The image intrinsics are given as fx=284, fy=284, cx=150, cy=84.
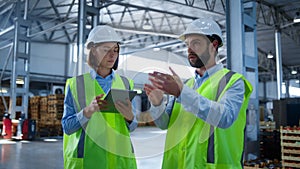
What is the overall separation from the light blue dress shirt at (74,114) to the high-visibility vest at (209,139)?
0.25 m

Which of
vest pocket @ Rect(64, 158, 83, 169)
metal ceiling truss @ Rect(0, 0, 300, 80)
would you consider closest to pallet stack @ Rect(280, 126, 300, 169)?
vest pocket @ Rect(64, 158, 83, 169)

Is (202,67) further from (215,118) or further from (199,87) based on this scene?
(215,118)

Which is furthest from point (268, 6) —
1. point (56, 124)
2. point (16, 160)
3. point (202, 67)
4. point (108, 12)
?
point (202, 67)

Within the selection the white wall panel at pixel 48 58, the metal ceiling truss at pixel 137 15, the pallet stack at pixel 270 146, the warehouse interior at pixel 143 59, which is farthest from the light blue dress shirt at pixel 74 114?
the white wall panel at pixel 48 58

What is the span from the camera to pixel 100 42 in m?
1.36

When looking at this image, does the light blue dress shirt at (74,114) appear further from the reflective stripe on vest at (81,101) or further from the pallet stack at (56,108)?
the pallet stack at (56,108)

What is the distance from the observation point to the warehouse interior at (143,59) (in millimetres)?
1458

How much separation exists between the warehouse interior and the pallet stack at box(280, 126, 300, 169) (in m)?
0.01

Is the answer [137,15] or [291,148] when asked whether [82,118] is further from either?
[137,15]

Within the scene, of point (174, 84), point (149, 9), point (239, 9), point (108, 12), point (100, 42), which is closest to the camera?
point (174, 84)

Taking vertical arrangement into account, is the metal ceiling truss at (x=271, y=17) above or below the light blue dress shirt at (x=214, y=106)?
above

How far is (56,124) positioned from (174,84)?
1050 cm

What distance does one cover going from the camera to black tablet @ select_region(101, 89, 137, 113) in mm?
1161

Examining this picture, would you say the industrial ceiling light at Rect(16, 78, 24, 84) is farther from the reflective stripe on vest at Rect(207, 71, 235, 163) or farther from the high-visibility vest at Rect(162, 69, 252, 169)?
the reflective stripe on vest at Rect(207, 71, 235, 163)
